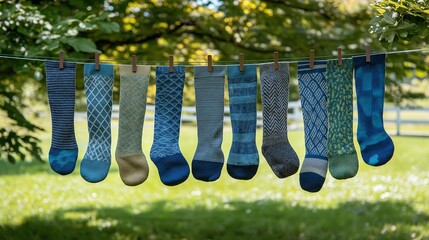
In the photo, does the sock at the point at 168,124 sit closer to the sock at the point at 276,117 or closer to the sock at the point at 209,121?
the sock at the point at 209,121

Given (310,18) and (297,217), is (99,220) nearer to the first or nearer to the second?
(297,217)

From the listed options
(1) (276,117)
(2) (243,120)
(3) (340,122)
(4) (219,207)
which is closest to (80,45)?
(2) (243,120)

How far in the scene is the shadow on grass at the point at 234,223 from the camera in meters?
8.02

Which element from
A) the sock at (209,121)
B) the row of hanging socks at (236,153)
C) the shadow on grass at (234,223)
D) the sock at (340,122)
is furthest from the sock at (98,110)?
the shadow on grass at (234,223)

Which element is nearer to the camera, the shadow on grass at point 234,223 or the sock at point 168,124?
the sock at point 168,124

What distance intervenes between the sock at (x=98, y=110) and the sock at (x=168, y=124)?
272 millimetres

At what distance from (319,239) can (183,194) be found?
13.8 ft

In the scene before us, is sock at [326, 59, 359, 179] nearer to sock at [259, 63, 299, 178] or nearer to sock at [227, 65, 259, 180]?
sock at [259, 63, 299, 178]

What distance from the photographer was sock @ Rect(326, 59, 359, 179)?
13.0ft

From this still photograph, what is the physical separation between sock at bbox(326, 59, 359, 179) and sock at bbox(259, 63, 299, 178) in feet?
0.78

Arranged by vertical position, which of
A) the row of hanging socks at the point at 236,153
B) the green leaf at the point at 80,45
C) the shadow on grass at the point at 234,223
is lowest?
the shadow on grass at the point at 234,223

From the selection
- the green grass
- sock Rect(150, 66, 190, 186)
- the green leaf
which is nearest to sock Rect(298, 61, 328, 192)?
sock Rect(150, 66, 190, 186)

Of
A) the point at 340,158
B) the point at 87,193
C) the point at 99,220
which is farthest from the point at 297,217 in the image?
the point at 340,158

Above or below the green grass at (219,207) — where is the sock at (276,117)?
above
